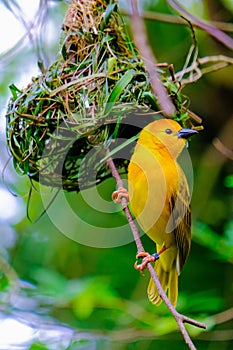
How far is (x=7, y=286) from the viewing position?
2344 millimetres

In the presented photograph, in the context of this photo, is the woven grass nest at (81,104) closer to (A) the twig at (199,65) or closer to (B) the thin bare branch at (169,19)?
(A) the twig at (199,65)

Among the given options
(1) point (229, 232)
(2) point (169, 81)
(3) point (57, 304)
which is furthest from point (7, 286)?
(2) point (169, 81)

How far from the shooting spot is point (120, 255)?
2.75m

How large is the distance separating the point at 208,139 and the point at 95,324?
Answer: 0.96m

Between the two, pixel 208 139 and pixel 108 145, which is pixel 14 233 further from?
pixel 108 145

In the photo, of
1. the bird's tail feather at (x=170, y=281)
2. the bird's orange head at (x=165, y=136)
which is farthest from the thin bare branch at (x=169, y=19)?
the bird's tail feather at (x=170, y=281)

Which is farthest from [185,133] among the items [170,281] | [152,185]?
[170,281]

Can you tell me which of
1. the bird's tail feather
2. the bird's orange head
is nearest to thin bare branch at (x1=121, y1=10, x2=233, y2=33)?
the bird's orange head

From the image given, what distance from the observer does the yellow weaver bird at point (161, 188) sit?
1.71 m

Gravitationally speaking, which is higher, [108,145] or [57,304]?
[108,145]

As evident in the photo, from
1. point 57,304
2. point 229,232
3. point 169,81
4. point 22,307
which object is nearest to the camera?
point 169,81

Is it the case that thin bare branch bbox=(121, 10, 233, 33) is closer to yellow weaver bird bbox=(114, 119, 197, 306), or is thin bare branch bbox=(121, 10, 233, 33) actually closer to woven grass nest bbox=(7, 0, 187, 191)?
woven grass nest bbox=(7, 0, 187, 191)

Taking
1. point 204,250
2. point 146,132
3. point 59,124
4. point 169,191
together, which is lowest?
point 204,250

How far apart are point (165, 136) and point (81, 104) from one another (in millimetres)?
254
